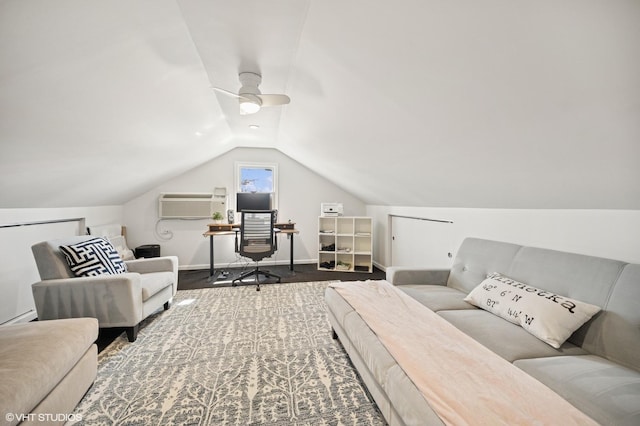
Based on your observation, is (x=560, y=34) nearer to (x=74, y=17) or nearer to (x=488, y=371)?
(x=488, y=371)

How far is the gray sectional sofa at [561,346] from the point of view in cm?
94

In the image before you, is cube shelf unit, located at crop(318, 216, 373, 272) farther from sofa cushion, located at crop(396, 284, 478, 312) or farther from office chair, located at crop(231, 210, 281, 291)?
sofa cushion, located at crop(396, 284, 478, 312)

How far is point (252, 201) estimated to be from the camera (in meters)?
4.61

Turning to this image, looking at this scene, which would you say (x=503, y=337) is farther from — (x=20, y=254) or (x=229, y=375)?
(x=20, y=254)

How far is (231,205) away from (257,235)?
4.63 ft

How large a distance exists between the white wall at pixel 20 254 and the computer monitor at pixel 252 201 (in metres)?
2.25

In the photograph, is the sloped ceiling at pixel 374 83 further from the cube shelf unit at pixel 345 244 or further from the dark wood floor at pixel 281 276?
the cube shelf unit at pixel 345 244

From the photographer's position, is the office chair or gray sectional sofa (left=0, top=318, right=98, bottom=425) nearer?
gray sectional sofa (left=0, top=318, right=98, bottom=425)

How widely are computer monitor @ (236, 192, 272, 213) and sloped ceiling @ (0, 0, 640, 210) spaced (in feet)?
6.70

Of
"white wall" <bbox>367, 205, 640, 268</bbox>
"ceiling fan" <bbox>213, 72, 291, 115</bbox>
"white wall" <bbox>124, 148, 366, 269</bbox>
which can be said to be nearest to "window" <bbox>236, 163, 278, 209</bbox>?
"white wall" <bbox>124, 148, 366, 269</bbox>

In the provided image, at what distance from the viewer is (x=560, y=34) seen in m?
0.87

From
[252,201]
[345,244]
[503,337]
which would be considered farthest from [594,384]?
[252,201]

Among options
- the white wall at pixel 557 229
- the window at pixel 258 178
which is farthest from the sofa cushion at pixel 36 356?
the window at pixel 258 178

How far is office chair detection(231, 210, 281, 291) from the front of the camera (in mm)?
3777
